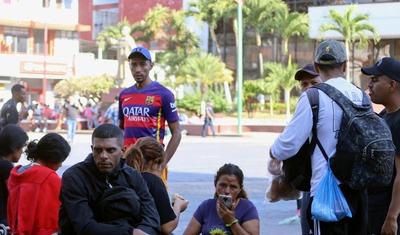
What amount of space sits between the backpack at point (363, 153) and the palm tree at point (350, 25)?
128ft

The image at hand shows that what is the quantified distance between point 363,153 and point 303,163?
43 centimetres

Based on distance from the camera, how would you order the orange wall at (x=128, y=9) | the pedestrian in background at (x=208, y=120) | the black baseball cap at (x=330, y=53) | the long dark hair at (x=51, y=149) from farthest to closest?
the orange wall at (x=128, y=9), the pedestrian in background at (x=208, y=120), the long dark hair at (x=51, y=149), the black baseball cap at (x=330, y=53)

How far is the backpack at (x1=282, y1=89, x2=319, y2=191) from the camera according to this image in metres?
4.84

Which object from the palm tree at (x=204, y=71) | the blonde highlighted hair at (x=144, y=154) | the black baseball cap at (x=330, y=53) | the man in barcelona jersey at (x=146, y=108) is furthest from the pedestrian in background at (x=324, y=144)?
the palm tree at (x=204, y=71)

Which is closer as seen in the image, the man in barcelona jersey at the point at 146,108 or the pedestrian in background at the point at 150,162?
the pedestrian in background at the point at 150,162

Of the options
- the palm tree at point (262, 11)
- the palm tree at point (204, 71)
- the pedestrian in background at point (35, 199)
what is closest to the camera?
the pedestrian in background at point (35, 199)

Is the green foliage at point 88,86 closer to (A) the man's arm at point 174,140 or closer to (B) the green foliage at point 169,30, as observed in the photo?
(B) the green foliage at point 169,30

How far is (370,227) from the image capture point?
5.34 metres

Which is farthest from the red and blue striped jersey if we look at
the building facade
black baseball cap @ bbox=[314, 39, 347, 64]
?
the building facade

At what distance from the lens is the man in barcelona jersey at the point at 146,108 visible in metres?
7.02

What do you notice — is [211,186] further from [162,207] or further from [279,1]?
[279,1]

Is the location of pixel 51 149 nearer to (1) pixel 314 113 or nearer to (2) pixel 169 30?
(1) pixel 314 113

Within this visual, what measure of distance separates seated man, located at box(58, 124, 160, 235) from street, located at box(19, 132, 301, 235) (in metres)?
4.52

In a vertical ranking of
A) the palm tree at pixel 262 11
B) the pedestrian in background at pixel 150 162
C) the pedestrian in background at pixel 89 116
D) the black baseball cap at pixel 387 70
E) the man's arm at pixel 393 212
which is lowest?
the pedestrian in background at pixel 89 116
